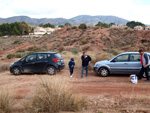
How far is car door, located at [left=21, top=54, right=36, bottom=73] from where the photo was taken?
11.2 metres

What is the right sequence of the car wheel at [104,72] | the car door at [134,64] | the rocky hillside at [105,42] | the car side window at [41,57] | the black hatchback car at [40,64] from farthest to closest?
1. the rocky hillside at [105,42]
2. the car side window at [41,57]
3. the black hatchback car at [40,64]
4. the car wheel at [104,72]
5. the car door at [134,64]

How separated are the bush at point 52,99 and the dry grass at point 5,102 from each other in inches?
20.1

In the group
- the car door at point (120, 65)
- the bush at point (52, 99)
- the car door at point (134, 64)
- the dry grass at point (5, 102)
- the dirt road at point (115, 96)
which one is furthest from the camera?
the car door at point (120, 65)

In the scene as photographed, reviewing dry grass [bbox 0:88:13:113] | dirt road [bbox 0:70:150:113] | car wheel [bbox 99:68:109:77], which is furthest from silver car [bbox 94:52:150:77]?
dry grass [bbox 0:88:13:113]

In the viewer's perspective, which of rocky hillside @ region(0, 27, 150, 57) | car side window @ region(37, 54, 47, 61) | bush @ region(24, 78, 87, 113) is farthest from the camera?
rocky hillside @ region(0, 27, 150, 57)

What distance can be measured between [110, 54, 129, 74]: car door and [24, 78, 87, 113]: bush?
5249mm

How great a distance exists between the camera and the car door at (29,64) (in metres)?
11.2

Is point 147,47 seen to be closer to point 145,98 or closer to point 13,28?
point 145,98

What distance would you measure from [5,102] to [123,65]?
6.99m

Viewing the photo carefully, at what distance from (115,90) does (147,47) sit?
2554 cm

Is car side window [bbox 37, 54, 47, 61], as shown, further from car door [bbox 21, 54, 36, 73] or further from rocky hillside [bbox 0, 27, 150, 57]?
rocky hillside [bbox 0, 27, 150, 57]

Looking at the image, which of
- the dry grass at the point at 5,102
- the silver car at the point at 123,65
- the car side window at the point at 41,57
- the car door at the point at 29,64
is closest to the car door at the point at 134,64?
the silver car at the point at 123,65

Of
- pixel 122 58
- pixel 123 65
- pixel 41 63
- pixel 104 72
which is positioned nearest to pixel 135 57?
pixel 122 58

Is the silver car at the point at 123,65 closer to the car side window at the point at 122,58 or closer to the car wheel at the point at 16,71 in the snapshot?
the car side window at the point at 122,58
